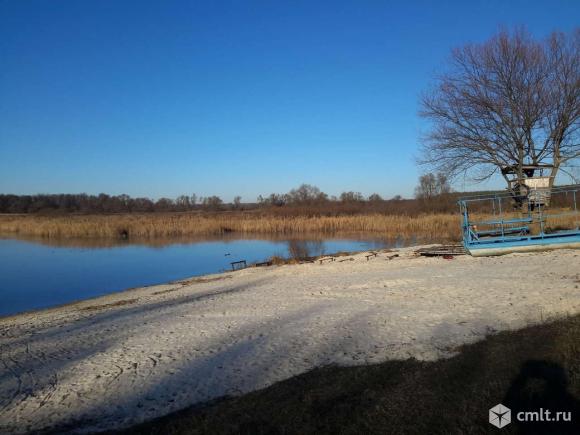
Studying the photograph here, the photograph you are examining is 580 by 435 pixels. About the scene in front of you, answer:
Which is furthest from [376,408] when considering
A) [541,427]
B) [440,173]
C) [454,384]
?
[440,173]

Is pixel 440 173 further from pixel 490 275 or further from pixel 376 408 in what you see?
pixel 376 408

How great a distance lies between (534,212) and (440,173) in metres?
4.07

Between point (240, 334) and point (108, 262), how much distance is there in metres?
21.6

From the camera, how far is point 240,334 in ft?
26.9

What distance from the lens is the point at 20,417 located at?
5.34 metres

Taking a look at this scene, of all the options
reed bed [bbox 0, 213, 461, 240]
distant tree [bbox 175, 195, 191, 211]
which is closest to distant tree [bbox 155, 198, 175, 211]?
distant tree [bbox 175, 195, 191, 211]

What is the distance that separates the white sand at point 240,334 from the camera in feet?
18.9
